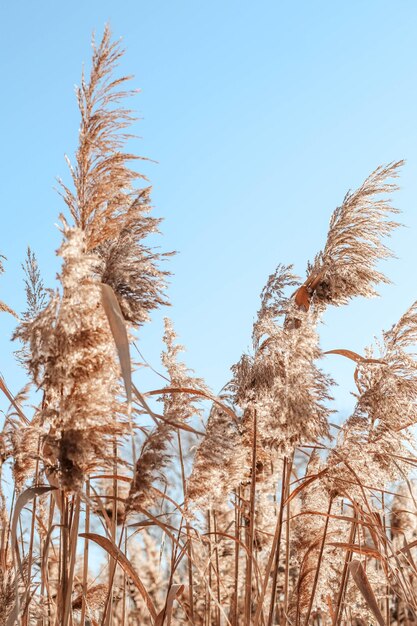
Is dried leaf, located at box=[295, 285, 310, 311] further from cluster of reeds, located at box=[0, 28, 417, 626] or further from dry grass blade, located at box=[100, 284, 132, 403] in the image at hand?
dry grass blade, located at box=[100, 284, 132, 403]

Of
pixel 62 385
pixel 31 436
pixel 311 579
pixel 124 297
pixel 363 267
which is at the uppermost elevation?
pixel 363 267

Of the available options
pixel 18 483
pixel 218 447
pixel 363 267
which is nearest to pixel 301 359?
pixel 218 447

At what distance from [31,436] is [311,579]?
1.63 m

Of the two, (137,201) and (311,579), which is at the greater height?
(137,201)

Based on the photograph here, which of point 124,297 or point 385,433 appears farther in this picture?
point 385,433

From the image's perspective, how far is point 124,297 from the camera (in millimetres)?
2768

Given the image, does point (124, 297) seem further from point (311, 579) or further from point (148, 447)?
point (311, 579)

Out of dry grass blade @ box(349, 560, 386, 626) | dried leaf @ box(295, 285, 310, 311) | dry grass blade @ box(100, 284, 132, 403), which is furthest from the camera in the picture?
dried leaf @ box(295, 285, 310, 311)

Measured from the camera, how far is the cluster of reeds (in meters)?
2.24

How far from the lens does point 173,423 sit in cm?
252

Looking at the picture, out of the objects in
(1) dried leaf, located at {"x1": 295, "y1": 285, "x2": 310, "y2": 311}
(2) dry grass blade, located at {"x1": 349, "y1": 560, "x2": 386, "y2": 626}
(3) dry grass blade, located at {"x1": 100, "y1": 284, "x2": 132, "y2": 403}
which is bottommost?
(2) dry grass blade, located at {"x1": 349, "y1": 560, "x2": 386, "y2": 626}

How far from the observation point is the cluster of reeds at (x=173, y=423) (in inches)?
88.0

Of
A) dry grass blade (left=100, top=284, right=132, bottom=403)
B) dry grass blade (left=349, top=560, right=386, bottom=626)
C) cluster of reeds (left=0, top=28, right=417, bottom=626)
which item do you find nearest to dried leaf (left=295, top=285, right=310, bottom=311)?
cluster of reeds (left=0, top=28, right=417, bottom=626)

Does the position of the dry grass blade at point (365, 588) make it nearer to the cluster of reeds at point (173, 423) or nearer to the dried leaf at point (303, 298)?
the cluster of reeds at point (173, 423)
